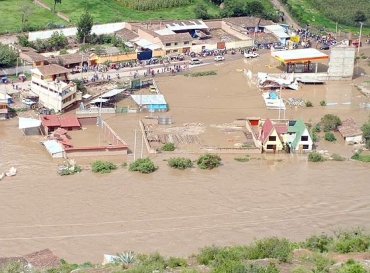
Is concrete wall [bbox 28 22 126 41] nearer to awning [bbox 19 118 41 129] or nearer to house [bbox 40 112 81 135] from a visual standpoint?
house [bbox 40 112 81 135]

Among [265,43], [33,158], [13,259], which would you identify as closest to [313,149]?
[33,158]

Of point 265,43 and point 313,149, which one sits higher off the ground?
point 265,43

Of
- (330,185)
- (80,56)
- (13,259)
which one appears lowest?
(13,259)

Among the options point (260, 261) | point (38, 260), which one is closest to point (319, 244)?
point (260, 261)

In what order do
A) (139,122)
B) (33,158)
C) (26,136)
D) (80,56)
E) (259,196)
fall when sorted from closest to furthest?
1. (259,196)
2. (33,158)
3. (26,136)
4. (139,122)
5. (80,56)

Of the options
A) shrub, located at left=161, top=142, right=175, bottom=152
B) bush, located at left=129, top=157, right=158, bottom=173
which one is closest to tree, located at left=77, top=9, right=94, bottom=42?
shrub, located at left=161, top=142, right=175, bottom=152

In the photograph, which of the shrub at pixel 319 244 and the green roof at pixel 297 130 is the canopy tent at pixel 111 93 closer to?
the green roof at pixel 297 130

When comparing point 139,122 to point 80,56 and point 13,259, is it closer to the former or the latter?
point 80,56
